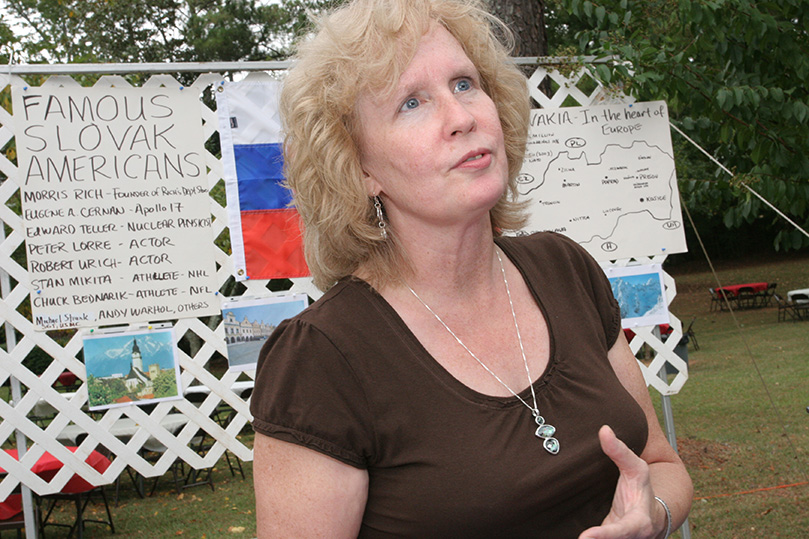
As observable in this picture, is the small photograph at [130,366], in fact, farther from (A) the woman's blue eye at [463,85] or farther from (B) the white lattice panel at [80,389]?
(A) the woman's blue eye at [463,85]

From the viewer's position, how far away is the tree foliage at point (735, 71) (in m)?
3.54

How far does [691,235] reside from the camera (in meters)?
29.8

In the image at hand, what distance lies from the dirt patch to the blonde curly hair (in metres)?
5.47

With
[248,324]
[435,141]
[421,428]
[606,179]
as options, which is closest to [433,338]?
[421,428]

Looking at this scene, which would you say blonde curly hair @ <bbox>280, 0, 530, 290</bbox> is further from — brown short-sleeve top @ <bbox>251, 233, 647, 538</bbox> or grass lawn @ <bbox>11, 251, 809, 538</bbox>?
grass lawn @ <bbox>11, 251, 809, 538</bbox>

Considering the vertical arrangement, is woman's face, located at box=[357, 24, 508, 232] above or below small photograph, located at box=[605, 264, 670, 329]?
above

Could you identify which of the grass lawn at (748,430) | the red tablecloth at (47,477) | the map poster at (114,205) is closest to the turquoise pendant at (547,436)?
the map poster at (114,205)

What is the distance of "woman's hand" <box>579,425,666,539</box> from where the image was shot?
3.97ft

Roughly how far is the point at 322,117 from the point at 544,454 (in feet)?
2.53

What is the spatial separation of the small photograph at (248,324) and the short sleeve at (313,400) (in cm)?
169

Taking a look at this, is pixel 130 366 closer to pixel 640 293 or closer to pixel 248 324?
pixel 248 324

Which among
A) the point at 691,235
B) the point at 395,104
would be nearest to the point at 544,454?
the point at 395,104

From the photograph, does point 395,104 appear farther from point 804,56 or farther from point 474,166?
point 804,56

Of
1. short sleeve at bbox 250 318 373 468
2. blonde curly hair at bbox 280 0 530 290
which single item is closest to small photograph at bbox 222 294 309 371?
blonde curly hair at bbox 280 0 530 290
